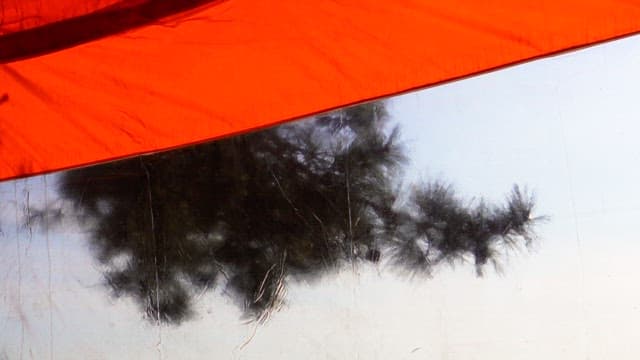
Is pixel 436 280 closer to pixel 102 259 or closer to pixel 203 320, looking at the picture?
pixel 203 320

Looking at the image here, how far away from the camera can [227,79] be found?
4.89 feet

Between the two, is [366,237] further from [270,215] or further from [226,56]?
[226,56]

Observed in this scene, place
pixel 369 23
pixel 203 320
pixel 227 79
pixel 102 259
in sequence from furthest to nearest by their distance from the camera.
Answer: pixel 102 259
pixel 203 320
pixel 227 79
pixel 369 23

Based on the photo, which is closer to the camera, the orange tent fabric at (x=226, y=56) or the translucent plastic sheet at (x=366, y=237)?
the orange tent fabric at (x=226, y=56)

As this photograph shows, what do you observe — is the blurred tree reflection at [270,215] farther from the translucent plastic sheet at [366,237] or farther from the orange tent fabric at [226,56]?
the orange tent fabric at [226,56]

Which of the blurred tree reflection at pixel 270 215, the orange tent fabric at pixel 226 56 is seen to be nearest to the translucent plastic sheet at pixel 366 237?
the blurred tree reflection at pixel 270 215

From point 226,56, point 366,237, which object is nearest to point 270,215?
point 366,237

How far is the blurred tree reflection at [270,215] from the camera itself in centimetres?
221

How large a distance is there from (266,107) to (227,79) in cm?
9

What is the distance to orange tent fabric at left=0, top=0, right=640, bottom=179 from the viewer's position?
1218 millimetres

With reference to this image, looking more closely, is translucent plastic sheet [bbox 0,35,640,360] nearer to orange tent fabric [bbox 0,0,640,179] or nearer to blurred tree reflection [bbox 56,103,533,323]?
blurred tree reflection [bbox 56,103,533,323]

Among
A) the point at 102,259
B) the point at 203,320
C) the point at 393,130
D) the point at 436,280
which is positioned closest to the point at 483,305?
the point at 436,280

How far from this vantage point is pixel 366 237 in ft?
7.53

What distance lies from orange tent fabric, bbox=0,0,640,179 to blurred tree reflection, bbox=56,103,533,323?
2.66 feet
